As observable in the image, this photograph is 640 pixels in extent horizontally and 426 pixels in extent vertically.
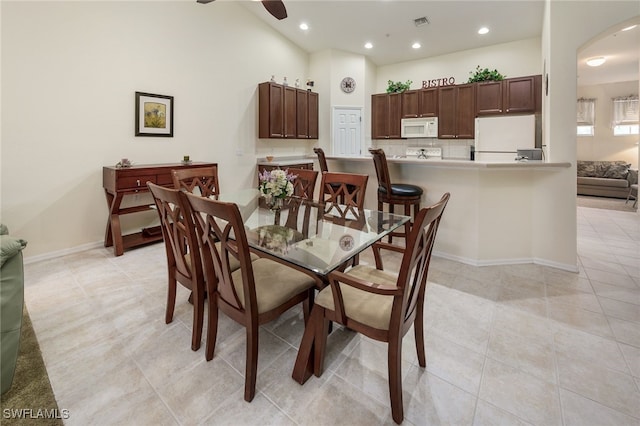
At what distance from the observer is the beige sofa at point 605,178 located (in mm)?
6664

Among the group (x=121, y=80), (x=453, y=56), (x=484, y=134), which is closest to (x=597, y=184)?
(x=484, y=134)

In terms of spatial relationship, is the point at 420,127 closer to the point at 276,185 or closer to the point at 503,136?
the point at 503,136

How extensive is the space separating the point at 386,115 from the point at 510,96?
7.45 ft

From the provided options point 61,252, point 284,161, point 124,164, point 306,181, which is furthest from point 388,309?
point 284,161

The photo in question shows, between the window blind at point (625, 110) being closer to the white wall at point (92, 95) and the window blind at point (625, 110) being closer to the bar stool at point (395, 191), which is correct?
the bar stool at point (395, 191)

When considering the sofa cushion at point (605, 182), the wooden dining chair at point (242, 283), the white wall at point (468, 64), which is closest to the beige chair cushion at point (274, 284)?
the wooden dining chair at point (242, 283)

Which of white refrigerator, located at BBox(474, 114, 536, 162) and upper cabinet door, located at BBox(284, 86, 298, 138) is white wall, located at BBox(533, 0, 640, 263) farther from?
upper cabinet door, located at BBox(284, 86, 298, 138)

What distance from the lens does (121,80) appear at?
145 inches

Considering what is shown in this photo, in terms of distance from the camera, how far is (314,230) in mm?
2037

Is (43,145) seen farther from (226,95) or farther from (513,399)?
(513,399)

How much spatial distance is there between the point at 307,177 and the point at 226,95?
2.79 metres

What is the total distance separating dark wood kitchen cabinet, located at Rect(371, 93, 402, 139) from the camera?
6461 millimetres

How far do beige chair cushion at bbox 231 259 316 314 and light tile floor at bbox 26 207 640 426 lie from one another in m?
0.43

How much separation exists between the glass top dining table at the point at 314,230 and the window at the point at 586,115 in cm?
889
